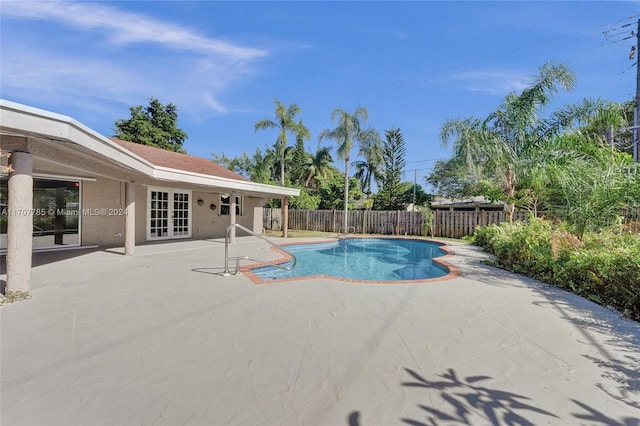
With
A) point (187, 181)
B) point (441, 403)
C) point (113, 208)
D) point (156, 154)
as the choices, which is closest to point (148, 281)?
point (187, 181)

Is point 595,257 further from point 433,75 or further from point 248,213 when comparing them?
point 433,75

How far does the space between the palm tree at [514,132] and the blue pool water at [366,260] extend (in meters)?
4.11

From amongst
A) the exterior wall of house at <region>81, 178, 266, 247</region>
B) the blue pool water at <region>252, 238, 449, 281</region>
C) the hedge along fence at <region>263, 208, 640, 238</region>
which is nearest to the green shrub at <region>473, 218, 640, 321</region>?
the blue pool water at <region>252, 238, 449, 281</region>

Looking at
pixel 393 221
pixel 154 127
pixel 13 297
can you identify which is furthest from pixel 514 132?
pixel 154 127

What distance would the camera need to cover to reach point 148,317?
12.9 feet

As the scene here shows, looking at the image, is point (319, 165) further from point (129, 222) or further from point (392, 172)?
point (129, 222)

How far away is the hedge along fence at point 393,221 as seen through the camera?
16.3 m

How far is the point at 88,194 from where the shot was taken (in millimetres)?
9727

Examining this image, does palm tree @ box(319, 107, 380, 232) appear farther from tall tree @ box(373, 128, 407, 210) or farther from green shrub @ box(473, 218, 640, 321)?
green shrub @ box(473, 218, 640, 321)

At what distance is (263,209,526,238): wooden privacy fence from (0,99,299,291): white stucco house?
15.1 feet

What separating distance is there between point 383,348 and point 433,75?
20405 millimetres

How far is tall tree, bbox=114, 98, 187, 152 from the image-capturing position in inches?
1093

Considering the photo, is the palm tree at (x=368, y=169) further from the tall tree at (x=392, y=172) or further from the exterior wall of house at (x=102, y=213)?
the exterior wall of house at (x=102, y=213)

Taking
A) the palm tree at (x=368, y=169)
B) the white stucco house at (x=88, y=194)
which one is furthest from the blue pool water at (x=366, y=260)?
the palm tree at (x=368, y=169)
